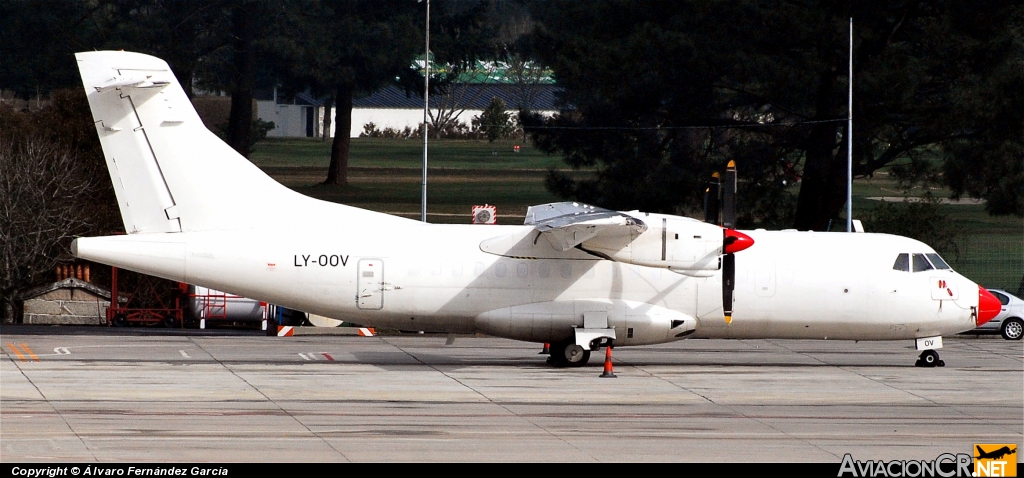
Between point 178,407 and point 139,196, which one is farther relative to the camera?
point 139,196

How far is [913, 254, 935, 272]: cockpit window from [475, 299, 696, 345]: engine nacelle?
15.8ft

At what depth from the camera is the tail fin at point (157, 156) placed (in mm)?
22172

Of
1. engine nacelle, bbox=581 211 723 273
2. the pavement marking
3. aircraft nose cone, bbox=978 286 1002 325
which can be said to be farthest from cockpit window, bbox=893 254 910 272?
the pavement marking

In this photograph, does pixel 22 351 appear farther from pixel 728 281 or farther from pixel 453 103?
pixel 453 103

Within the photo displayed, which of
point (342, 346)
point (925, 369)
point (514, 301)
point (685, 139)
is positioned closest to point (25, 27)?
point (685, 139)

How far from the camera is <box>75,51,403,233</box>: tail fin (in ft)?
72.7

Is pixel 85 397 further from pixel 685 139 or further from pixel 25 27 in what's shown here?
pixel 25 27

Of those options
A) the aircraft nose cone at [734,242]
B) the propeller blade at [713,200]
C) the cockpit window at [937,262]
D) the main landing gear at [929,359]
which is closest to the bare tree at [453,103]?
the main landing gear at [929,359]

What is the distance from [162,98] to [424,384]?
747cm

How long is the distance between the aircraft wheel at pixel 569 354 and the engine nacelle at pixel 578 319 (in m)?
0.34

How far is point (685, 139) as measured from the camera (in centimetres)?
4331

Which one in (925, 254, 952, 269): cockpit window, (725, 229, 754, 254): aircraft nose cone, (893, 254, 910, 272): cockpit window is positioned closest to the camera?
(725, 229, 754, 254): aircraft nose cone

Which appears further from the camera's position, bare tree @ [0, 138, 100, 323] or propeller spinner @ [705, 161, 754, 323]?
bare tree @ [0, 138, 100, 323]

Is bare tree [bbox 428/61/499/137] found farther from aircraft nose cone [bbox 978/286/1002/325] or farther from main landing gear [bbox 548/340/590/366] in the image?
aircraft nose cone [bbox 978/286/1002/325]
